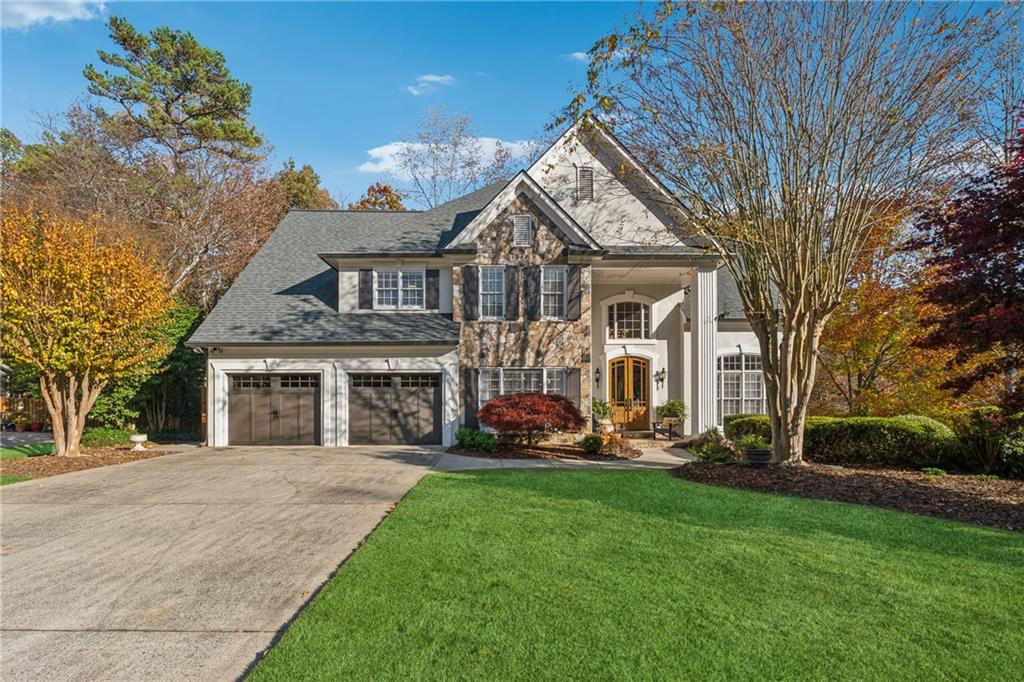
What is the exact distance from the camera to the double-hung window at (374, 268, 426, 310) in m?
18.2

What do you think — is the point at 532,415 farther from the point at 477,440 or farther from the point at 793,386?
the point at 793,386

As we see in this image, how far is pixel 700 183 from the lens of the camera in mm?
12227

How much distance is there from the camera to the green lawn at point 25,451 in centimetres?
1497

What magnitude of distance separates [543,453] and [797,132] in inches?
364

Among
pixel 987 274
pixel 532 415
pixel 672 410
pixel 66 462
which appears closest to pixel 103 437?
pixel 66 462

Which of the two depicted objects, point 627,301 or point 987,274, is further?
point 627,301

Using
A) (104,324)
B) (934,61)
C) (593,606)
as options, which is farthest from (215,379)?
(934,61)

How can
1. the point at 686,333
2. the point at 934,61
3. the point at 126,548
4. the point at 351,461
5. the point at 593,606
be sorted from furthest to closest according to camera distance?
the point at 686,333 < the point at 351,461 < the point at 934,61 < the point at 126,548 < the point at 593,606

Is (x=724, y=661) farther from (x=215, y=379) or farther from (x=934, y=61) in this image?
(x=215, y=379)

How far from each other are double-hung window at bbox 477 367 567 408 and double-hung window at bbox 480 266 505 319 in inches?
64.9

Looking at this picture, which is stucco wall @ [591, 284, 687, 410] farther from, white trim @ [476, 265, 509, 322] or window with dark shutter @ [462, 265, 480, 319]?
window with dark shutter @ [462, 265, 480, 319]

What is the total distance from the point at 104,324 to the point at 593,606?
1422 centimetres

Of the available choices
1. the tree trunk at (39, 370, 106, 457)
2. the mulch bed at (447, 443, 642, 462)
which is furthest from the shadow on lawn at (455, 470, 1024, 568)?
the tree trunk at (39, 370, 106, 457)

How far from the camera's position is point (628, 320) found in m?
19.5
